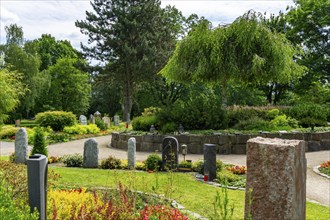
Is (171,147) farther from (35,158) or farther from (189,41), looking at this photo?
(189,41)

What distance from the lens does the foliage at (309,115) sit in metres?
19.5

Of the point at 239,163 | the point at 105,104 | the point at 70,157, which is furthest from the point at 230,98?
the point at 70,157

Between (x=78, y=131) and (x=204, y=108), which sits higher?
(x=204, y=108)

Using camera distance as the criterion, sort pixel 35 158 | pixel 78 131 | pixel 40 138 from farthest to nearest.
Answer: pixel 78 131
pixel 40 138
pixel 35 158

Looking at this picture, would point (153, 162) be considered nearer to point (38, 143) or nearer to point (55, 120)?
point (38, 143)

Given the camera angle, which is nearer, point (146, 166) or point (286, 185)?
point (286, 185)

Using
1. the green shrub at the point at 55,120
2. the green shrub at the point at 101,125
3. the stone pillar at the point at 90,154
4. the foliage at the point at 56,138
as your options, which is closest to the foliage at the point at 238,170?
the stone pillar at the point at 90,154

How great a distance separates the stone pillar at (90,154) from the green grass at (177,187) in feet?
2.55

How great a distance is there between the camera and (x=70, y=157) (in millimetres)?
12391

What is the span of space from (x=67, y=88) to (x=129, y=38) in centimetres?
1086

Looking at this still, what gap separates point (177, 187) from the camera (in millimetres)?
8648

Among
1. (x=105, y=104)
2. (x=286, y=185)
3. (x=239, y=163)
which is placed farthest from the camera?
(x=105, y=104)

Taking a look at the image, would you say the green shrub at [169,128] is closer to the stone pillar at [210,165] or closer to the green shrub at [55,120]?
the stone pillar at [210,165]

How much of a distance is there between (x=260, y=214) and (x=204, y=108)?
1447 centimetres
